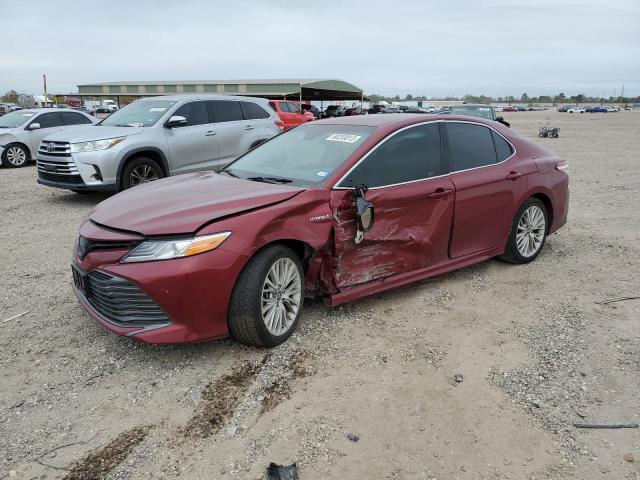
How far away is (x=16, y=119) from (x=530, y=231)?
13.5m

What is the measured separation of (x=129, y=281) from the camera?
3.32 m

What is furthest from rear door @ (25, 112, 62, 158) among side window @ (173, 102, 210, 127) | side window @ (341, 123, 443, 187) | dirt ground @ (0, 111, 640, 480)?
side window @ (341, 123, 443, 187)

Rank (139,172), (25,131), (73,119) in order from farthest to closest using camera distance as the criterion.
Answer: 1. (73,119)
2. (25,131)
3. (139,172)

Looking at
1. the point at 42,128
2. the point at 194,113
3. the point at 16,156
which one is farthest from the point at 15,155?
the point at 194,113

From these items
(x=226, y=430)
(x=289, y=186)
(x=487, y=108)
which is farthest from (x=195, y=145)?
(x=487, y=108)

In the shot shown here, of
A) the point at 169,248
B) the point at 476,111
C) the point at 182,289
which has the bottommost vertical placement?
the point at 182,289

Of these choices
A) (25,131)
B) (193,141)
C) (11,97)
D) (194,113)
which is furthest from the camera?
(11,97)

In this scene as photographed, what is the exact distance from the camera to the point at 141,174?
29.0ft

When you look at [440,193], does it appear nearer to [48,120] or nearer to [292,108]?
[48,120]

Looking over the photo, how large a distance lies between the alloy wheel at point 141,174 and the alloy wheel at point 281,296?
5708 mm

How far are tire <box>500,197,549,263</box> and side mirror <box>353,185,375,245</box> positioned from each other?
6.75 ft

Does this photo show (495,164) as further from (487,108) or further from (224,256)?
(487,108)

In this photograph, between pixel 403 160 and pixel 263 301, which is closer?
pixel 263 301

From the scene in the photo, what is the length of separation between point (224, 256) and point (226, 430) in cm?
105
